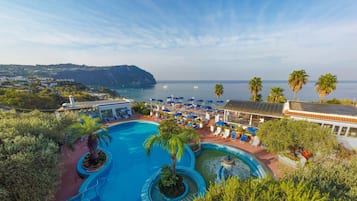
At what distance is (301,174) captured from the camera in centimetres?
513

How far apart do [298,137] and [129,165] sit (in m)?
11.3

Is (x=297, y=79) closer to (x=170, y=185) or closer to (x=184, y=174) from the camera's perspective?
(x=184, y=174)

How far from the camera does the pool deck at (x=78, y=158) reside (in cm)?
748

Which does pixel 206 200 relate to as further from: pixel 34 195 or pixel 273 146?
pixel 273 146

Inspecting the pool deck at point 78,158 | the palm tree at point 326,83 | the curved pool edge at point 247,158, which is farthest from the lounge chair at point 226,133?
the palm tree at point 326,83

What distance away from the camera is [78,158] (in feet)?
34.4

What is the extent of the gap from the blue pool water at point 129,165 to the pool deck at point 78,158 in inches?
64.1

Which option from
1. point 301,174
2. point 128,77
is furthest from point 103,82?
point 301,174

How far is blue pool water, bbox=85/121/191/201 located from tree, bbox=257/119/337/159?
6.01 metres

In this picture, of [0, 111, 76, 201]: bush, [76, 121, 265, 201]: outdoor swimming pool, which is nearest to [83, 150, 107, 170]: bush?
[76, 121, 265, 201]: outdoor swimming pool

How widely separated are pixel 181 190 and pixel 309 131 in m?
8.45

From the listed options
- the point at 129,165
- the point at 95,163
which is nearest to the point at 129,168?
the point at 129,165

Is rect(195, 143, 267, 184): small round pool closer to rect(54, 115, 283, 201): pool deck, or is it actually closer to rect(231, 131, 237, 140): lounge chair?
rect(54, 115, 283, 201): pool deck

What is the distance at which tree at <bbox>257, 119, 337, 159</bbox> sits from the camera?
26.7 feet
